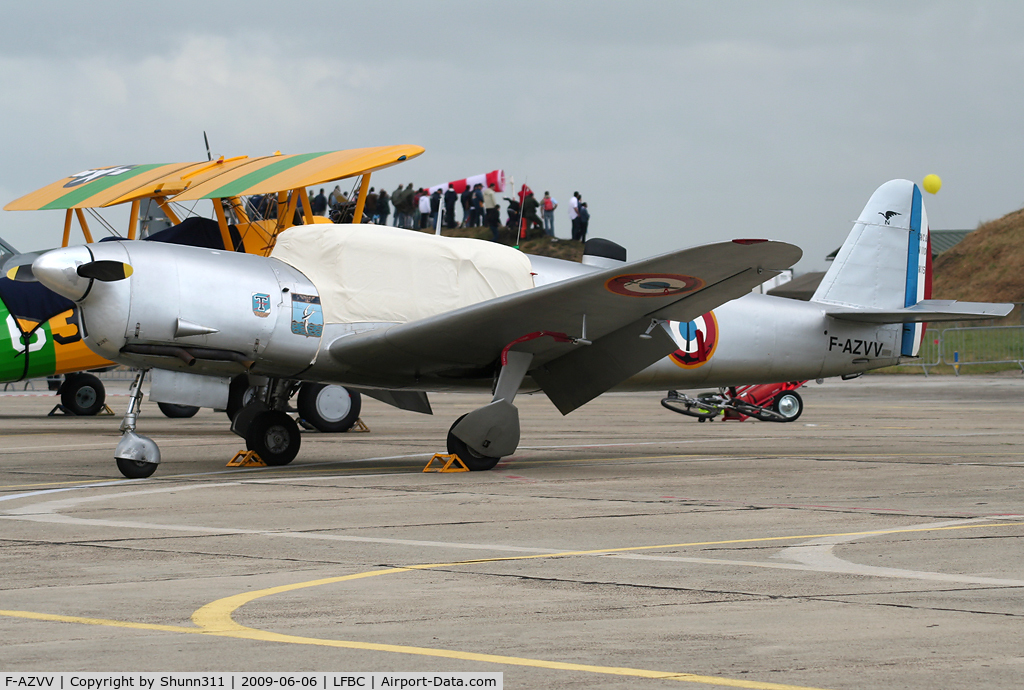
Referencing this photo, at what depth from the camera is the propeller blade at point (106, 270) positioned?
9211 mm

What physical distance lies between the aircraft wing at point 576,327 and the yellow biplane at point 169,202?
2.07 meters

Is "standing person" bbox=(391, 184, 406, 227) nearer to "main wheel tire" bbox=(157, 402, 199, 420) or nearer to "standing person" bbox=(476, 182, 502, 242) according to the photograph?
"standing person" bbox=(476, 182, 502, 242)

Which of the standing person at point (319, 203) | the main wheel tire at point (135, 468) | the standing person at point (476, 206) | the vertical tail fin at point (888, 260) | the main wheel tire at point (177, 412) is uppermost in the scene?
the standing person at point (476, 206)

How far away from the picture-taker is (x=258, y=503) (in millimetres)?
8266

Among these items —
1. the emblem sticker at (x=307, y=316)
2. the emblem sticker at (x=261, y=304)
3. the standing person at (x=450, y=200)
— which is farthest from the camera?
the standing person at (x=450, y=200)

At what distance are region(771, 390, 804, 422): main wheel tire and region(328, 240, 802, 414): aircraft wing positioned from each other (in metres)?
9.80

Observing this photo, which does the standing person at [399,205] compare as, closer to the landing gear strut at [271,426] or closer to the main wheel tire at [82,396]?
the main wheel tire at [82,396]

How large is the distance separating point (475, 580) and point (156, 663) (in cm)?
183

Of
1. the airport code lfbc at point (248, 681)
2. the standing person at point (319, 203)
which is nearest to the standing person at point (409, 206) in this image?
the standing person at point (319, 203)

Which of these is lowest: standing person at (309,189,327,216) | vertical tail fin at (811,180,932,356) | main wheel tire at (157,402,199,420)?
main wheel tire at (157,402,199,420)

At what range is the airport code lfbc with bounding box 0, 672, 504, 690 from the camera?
3.44m

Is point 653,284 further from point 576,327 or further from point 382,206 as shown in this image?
point 382,206

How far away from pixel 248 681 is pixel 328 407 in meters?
13.7

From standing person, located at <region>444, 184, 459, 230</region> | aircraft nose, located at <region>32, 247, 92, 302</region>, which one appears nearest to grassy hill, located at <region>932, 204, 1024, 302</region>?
standing person, located at <region>444, 184, 459, 230</region>
